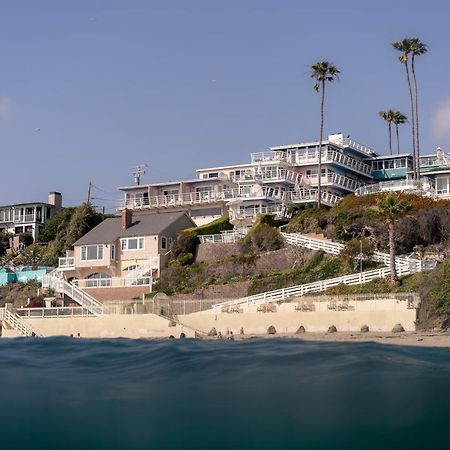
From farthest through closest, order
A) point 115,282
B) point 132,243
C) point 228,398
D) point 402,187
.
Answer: point 132,243
point 402,187
point 115,282
point 228,398

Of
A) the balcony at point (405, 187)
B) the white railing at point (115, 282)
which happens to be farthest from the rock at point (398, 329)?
the balcony at point (405, 187)

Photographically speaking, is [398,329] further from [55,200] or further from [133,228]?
[55,200]

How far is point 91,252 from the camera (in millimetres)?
65688

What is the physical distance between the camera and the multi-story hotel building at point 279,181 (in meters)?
71.7

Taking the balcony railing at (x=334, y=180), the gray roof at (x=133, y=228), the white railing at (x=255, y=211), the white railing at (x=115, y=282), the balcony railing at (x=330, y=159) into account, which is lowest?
the white railing at (x=115, y=282)

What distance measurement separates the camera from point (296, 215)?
64.3 meters

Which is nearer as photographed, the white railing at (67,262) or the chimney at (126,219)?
the white railing at (67,262)

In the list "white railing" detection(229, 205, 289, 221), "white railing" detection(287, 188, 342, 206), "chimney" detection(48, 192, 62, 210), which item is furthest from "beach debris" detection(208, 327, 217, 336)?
"chimney" detection(48, 192, 62, 210)

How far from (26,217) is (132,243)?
3124 centimetres

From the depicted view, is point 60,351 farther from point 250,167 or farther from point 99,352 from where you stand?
point 250,167

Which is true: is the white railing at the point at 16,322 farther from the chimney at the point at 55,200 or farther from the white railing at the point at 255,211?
the chimney at the point at 55,200

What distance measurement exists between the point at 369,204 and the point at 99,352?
1798 inches

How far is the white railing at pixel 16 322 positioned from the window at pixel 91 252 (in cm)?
1418

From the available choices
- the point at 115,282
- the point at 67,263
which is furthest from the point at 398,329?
the point at 67,263
